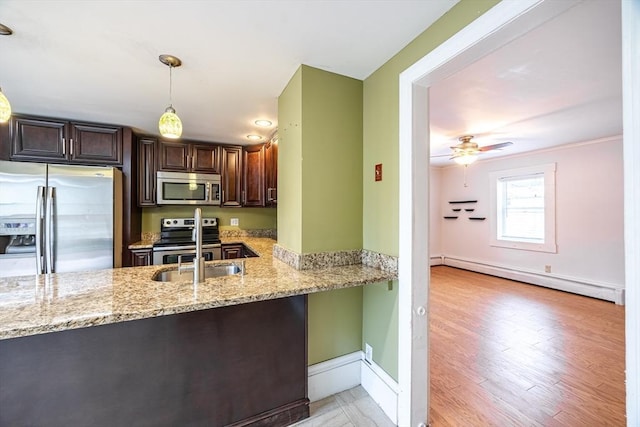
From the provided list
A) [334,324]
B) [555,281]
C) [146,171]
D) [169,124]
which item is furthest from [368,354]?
[555,281]

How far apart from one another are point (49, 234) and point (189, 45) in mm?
2264

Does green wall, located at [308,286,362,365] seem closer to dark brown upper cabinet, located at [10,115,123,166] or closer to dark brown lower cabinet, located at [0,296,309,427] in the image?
dark brown lower cabinet, located at [0,296,309,427]

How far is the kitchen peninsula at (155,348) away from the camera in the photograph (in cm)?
115

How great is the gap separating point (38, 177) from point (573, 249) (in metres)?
6.98

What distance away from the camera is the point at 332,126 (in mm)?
1882

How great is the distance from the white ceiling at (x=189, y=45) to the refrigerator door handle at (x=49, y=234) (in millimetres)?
882

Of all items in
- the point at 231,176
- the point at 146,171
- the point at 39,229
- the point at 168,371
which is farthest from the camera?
the point at 231,176

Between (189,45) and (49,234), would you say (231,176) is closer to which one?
(49,234)

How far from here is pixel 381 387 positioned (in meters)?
1.74

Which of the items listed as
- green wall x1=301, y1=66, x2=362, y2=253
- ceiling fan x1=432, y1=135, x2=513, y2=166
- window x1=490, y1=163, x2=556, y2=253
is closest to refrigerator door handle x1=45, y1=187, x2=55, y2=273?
green wall x1=301, y1=66, x2=362, y2=253

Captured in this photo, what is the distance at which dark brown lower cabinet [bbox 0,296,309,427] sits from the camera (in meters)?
1.19

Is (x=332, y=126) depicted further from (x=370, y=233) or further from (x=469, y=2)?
(x=469, y=2)

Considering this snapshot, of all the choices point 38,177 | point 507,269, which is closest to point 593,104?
point 507,269

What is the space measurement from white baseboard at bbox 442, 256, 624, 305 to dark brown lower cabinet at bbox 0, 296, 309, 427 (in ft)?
15.6
